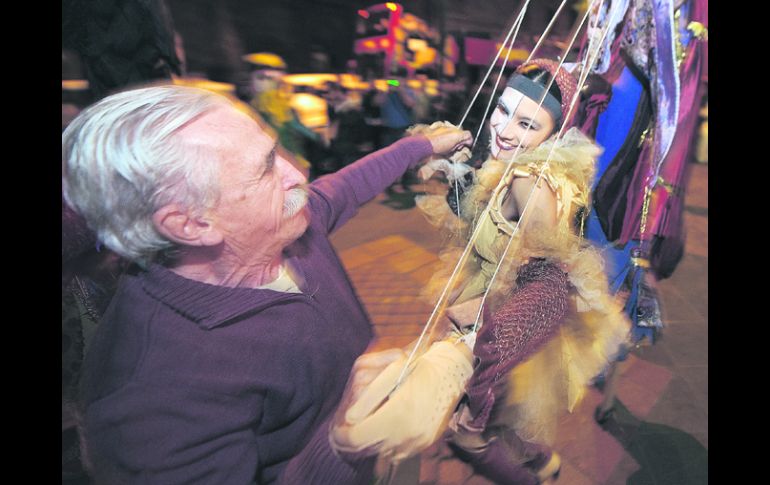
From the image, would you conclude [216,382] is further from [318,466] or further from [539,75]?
[539,75]

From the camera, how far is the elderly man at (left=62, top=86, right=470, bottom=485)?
1.92 ft

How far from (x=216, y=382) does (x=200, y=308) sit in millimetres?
110

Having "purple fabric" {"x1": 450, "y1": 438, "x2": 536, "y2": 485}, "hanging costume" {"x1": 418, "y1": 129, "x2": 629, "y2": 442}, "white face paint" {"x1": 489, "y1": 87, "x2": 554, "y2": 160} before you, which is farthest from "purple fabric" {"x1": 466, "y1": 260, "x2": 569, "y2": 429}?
"white face paint" {"x1": 489, "y1": 87, "x2": 554, "y2": 160}

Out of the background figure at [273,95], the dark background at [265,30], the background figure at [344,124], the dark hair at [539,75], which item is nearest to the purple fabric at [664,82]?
the dark hair at [539,75]

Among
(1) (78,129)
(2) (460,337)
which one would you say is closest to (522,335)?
(2) (460,337)

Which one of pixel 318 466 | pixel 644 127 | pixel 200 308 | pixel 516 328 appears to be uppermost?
pixel 644 127

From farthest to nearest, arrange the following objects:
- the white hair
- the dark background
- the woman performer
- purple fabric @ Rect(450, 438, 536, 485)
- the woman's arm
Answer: purple fabric @ Rect(450, 438, 536, 485)
the woman's arm
the woman performer
the dark background
the white hair

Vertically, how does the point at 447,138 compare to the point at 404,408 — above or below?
above

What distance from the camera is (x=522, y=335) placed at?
0.94 meters

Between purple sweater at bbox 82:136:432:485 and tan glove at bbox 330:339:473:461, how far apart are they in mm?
45

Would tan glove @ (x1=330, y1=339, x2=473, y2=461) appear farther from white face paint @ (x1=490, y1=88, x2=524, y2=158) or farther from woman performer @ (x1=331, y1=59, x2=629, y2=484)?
white face paint @ (x1=490, y1=88, x2=524, y2=158)

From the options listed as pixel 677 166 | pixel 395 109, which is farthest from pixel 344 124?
pixel 677 166

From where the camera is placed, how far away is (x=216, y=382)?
64cm

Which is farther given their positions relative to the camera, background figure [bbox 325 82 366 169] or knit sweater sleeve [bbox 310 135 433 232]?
knit sweater sleeve [bbox 310 135 433 232]
